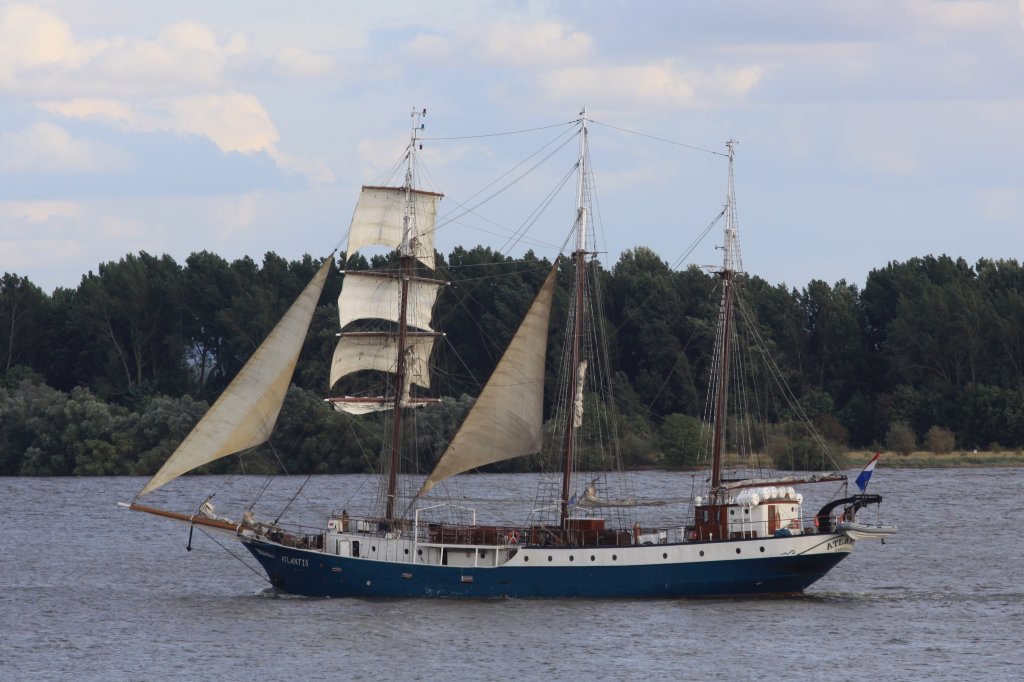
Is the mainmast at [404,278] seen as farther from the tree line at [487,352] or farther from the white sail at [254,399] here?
the tree line at [487,352]

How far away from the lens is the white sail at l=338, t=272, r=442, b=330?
67062 mm

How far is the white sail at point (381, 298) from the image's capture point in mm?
67062

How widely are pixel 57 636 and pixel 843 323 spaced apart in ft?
304

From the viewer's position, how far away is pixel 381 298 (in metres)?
67.2

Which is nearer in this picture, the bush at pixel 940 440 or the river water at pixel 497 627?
the river water at pixel 497 627

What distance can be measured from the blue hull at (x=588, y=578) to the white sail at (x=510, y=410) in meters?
3.30

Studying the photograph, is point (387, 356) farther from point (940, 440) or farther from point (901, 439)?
point (940, 440)

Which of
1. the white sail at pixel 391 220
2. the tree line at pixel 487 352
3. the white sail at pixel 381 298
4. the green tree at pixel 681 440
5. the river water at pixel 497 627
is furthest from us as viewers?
the tree line at pixel 487 352

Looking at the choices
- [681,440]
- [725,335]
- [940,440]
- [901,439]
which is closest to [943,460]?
[940,440]

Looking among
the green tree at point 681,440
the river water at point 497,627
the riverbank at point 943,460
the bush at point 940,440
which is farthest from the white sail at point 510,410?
the bush at point 940,440

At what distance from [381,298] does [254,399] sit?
6.72 meters

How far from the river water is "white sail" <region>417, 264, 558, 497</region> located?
221 inches

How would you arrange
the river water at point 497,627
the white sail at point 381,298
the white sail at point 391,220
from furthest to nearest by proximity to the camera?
the white sail at point 381,298
the white sail at point 391,220
the river water at point 497,627

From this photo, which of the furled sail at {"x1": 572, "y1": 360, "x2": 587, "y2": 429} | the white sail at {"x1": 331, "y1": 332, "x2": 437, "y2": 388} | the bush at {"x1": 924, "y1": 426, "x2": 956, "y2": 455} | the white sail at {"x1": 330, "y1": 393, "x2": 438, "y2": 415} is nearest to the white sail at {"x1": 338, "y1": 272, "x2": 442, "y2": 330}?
the white sail at {"x1": 331, "y1": 332, "x2": 437, "y2": 388}
